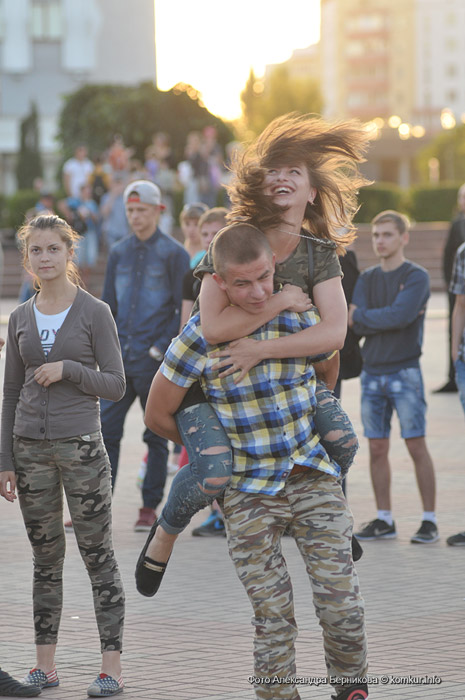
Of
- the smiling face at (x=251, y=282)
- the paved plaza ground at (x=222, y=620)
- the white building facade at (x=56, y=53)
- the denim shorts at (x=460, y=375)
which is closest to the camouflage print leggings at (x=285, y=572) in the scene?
the smiling face at (x=251, y=282)

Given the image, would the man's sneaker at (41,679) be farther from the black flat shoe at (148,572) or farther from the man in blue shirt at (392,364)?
the man in blue shirt at (392,364)

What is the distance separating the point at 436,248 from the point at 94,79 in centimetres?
4331

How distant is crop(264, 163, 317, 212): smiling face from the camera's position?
403 centimetres

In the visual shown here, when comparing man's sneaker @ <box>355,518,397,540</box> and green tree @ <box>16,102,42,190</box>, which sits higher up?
green tree @ <box>16,102,42,190</box>

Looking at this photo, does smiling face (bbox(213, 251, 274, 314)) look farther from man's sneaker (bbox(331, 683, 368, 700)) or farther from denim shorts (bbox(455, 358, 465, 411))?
denim shorts (bbox(455, 358, 465, 411))

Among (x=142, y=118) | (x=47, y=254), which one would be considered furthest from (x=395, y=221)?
(x=142, y=118)

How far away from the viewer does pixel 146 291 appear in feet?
26.5

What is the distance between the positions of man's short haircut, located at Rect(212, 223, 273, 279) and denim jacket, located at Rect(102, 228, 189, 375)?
4.14 meters

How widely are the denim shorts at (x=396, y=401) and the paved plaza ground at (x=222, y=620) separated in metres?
0.66

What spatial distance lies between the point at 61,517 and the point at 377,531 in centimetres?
325

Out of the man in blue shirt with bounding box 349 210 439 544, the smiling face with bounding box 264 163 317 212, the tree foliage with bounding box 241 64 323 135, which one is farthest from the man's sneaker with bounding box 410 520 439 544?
the tree foliage with bounding box 241 64 323 135

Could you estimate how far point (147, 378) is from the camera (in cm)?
793

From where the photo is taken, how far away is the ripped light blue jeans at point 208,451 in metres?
3.89

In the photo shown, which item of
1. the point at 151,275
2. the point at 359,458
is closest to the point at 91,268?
the point at 359,458
